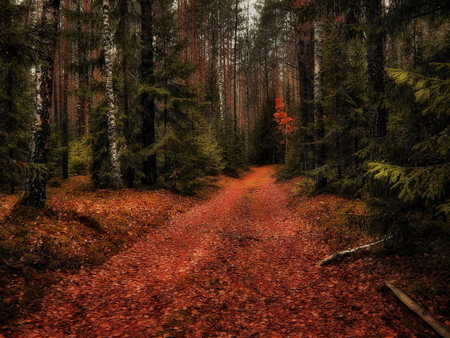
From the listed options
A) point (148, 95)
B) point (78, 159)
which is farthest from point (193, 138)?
point (78, 159)

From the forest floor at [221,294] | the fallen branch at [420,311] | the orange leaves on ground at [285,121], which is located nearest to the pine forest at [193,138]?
the forest floor at [221,294]

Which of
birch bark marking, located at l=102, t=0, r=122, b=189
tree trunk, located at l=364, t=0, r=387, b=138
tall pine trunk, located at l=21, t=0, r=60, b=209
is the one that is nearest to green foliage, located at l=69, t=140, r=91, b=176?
birch bark marking, located at l=102, t=0, r=122, b=189

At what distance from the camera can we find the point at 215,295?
512 centimetres

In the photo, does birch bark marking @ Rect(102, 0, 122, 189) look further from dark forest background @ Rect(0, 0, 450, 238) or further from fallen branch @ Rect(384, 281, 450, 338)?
fallen branch @ Rect(384, 281, 450, 338)

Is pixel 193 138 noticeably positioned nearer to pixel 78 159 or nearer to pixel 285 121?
pixel 78 159

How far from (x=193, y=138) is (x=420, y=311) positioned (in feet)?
44.0

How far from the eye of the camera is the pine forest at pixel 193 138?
4.49 m

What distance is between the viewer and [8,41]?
432cm

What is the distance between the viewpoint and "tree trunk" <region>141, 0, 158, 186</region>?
14422mm

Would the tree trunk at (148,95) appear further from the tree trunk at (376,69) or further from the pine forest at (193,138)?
the tree trunk at (376,69)

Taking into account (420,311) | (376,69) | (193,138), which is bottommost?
(420,311)

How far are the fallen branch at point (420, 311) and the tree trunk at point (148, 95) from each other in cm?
1225

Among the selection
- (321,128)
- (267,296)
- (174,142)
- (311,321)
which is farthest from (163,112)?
(311,321)

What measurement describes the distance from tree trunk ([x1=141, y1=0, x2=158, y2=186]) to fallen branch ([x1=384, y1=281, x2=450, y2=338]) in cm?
1225
